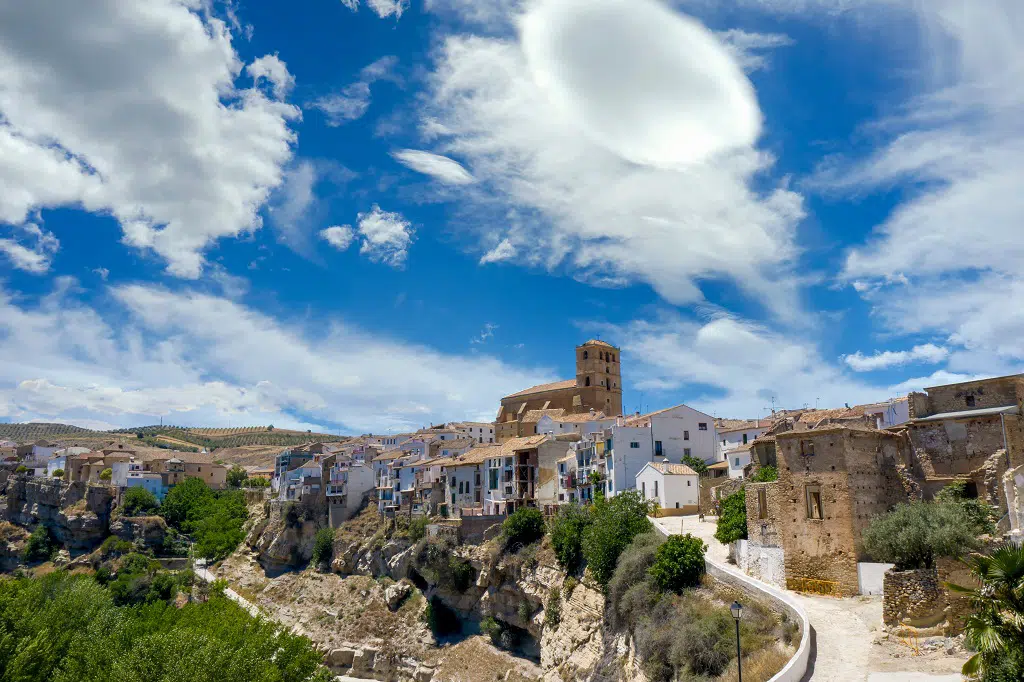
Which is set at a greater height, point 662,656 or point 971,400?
point 971,400

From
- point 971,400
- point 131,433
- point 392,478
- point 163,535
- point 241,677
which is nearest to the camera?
point 241,677

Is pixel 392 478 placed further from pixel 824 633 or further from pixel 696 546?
pixel 824 633

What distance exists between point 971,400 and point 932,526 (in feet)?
27.3

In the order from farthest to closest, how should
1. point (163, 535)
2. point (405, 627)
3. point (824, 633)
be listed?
point (163, 535), point (405, 627), point (824, 633)

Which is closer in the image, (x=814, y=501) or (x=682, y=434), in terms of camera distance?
(x=814, y=501)

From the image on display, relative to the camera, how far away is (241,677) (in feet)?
90.6

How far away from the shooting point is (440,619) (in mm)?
54906

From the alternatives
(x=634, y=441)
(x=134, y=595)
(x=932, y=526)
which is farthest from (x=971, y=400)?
(x=134, y=595)

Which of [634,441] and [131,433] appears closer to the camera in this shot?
[634,441]

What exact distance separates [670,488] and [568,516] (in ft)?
22.5

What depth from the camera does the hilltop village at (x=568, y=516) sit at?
27766mm

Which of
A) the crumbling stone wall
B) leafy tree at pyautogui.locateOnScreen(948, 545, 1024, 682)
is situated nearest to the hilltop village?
the crumbling stone wall

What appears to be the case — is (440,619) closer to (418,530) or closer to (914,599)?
(418,530)

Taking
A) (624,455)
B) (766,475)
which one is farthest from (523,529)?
(766,475)
